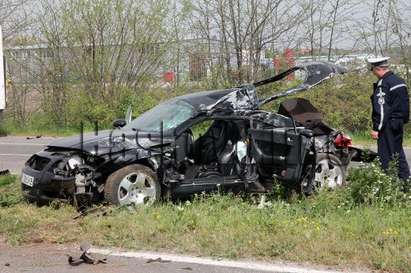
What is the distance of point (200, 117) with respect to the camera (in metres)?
7.86

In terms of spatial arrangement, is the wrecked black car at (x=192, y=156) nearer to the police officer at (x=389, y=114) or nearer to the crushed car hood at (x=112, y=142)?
the crushed car hood at (x=112, y=142)

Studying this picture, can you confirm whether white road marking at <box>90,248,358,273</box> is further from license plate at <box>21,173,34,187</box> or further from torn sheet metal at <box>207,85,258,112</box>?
torn sheet metal at <box>207,85,258,112</box>

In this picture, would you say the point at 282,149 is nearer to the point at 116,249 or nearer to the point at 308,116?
the point at 308,116

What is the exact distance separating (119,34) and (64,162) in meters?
15.6

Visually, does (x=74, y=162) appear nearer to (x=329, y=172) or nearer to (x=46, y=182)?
(x=46, y=182)

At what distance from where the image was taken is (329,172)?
28.6 feet

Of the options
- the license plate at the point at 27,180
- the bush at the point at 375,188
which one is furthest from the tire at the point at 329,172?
the license plate at the point at 27,180

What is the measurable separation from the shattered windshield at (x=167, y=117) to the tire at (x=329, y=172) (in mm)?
1974

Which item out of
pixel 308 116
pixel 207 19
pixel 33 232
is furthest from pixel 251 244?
pixel 207 19

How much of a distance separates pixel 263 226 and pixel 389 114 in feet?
8.82

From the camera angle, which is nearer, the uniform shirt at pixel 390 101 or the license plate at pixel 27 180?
the license plate at pixel 27 180

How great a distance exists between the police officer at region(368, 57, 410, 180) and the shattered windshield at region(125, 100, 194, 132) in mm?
2340

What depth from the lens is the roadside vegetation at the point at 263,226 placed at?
532cm

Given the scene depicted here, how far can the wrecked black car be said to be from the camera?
7.31m
